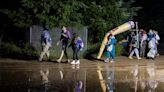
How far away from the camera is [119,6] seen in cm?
Answer: 2572

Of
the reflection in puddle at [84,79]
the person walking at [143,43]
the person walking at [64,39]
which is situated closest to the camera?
the reflection in puddle at [84,79]

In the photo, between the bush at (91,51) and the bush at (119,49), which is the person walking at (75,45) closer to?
the bush at (91,51)

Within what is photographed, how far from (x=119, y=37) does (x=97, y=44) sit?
1.89 metres

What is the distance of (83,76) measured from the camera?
1770cm

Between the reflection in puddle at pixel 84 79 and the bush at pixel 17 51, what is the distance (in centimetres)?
268

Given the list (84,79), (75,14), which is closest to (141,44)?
(75,14)

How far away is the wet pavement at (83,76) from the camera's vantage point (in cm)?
1492

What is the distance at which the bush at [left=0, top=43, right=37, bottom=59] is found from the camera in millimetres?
22859

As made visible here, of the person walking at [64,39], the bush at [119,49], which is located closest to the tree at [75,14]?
the bush at [119,49]

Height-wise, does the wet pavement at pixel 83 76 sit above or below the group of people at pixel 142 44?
below

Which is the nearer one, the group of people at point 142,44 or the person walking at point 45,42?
the person walking at point 45,42

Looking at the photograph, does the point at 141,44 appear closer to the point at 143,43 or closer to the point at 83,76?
the point at 143,43

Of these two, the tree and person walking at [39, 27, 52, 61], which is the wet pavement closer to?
person walking at [39, 27, 52, 61]

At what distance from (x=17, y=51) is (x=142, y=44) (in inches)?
Result: 292
